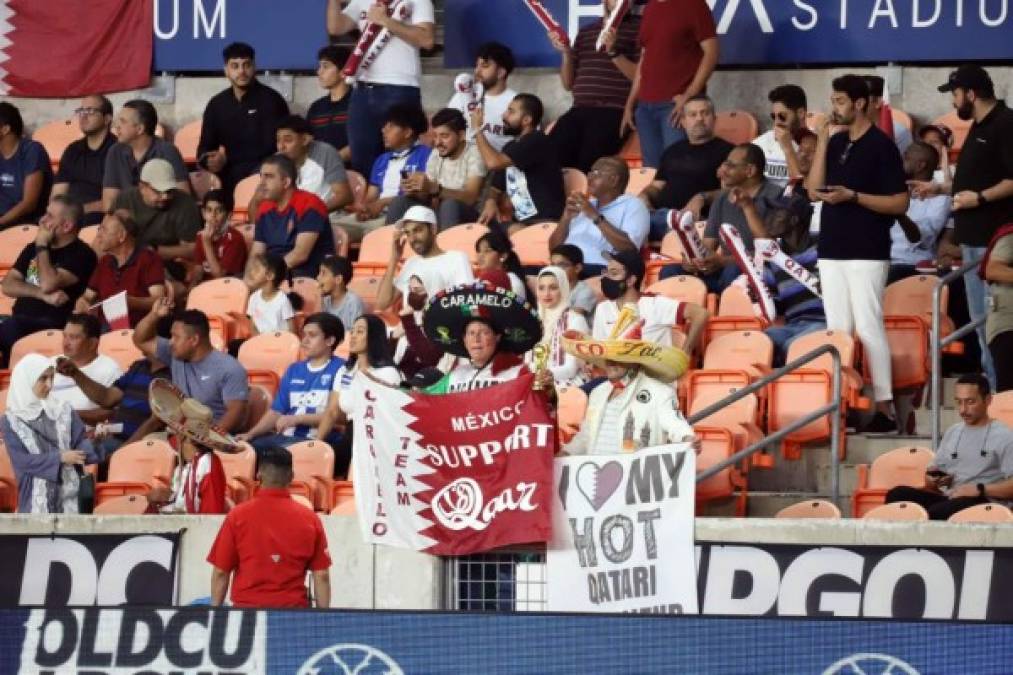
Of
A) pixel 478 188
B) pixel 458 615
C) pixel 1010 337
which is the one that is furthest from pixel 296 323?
pixel 458 615

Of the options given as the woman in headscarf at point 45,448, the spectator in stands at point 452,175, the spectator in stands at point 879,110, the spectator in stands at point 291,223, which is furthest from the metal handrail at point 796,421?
the spectator in stands at point 291,223

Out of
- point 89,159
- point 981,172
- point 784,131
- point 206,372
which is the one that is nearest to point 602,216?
point 784,131

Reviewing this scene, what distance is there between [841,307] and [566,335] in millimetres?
1841

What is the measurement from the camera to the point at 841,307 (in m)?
14.5

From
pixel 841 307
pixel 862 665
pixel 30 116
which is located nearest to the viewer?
pixel 862 665

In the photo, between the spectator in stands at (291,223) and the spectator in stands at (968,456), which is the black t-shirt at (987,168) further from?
the spectator in stands at (291,223)

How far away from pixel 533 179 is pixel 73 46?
180 inches

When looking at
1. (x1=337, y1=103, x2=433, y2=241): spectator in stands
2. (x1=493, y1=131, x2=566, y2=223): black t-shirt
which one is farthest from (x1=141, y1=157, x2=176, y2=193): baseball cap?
(x1=493, y1=131, x2=566, y2=223): black t-shirt

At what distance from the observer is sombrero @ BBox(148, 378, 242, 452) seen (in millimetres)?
13867

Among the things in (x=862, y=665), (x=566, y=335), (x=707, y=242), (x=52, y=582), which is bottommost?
(x=862, y=665)

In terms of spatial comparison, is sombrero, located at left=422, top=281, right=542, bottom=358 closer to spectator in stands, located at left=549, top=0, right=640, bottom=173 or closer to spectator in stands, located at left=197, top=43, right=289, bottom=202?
spectator in stands, located at left=549, top=0, right=640, bottom=173

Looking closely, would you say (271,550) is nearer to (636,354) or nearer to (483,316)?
(483,316)

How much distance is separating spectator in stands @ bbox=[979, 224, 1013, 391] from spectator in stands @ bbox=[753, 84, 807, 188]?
2443 millimetres

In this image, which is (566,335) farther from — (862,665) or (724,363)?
(862,665)
